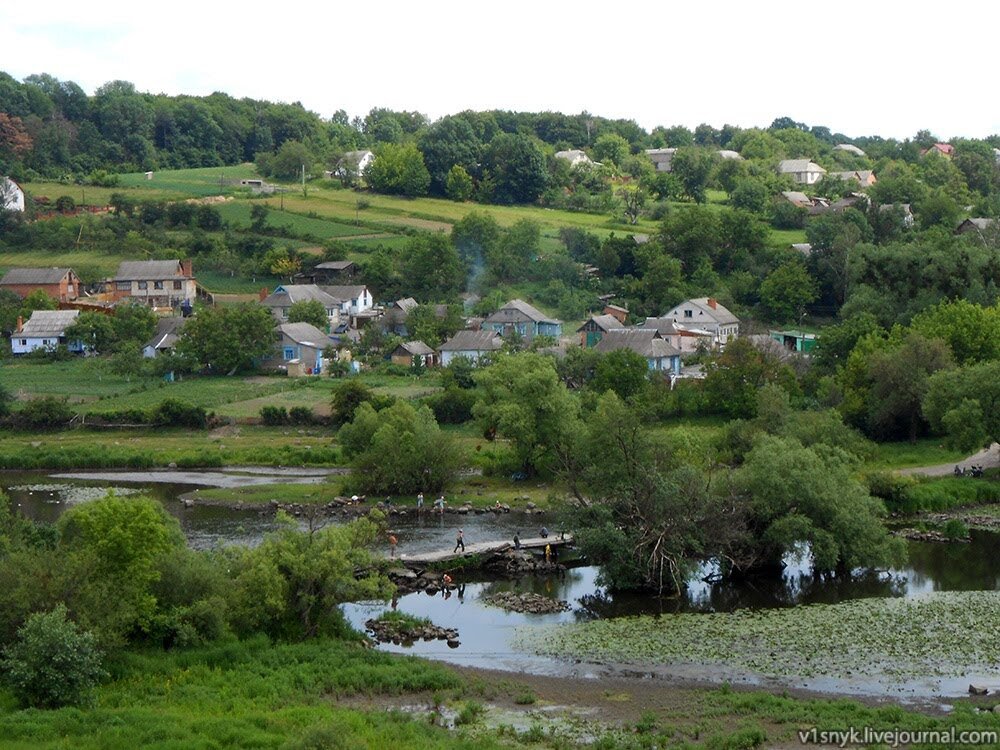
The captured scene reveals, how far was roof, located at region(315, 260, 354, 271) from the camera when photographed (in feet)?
249

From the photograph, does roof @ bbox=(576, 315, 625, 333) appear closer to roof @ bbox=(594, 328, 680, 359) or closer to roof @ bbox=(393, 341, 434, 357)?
roof @ bbox=(594, 328, 680, 359)

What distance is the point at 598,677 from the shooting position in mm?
26500

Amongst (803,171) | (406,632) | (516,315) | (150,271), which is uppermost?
(803,171)

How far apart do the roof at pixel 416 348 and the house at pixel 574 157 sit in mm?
39844

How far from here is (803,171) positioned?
10475 cm

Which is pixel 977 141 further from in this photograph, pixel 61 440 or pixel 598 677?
pixel 598 677

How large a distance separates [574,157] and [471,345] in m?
47.4

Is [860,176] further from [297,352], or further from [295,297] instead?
[297,352]

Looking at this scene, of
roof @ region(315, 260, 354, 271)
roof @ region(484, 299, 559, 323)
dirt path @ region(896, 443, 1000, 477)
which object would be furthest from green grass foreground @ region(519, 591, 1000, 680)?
roof @ region(315, 260, 354, 271)

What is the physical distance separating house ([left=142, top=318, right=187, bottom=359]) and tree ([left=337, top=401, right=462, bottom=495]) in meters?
21.9

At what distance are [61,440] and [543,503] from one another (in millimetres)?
21198

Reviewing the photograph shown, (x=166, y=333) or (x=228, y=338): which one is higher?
(x=228, y=338)

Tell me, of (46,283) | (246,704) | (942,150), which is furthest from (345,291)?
(942,150)

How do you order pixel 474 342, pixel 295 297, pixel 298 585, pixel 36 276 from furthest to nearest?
pixel 36 276 → pixel 295 297 → pixel 474 342 → pixel 298 585
